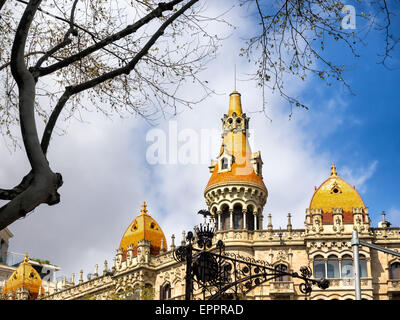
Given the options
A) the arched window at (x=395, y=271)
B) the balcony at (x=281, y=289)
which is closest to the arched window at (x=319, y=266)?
the balcony at (x=281, y=289)

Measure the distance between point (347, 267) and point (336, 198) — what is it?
514cm

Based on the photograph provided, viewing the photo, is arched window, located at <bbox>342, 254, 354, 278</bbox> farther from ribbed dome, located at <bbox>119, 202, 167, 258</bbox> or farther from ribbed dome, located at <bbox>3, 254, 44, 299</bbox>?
ribbed dome, located at <bbox>3, 254, 44, 299</bbox>

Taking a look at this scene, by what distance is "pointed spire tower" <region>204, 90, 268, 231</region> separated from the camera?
156 ft

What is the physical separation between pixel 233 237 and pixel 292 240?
400 cm

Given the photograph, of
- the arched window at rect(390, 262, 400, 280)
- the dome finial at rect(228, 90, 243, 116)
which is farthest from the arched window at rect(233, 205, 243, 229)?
the arched window at rect(390, 262, 400, 280)

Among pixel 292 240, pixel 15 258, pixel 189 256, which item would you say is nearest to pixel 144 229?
pixel 292 240

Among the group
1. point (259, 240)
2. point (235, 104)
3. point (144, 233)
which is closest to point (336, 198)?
point (259, 240)

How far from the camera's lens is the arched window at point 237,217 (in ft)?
156

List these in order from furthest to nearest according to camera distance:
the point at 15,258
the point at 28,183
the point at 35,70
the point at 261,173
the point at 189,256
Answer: the point at 15,258, the point at 261,173, the point at 189,256, the point at 35,70, the point at 28,183

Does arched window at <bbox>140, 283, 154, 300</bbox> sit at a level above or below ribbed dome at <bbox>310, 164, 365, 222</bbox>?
below

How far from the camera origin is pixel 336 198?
46.1 metres
